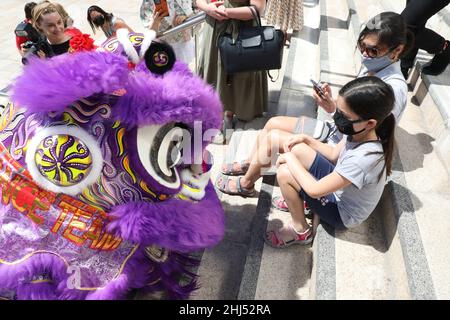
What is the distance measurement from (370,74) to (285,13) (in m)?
3.00

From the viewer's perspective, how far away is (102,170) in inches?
54.4

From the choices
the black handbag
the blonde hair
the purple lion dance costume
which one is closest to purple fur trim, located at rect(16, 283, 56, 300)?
the purple lion dance costume

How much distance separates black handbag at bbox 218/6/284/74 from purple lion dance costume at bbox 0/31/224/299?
1.20 metres

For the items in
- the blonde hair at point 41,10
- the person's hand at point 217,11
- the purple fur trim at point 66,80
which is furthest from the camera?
the person's hand at point 217,11

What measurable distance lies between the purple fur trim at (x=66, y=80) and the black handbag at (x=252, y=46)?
1443 millimetres

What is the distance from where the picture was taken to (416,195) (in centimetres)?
202

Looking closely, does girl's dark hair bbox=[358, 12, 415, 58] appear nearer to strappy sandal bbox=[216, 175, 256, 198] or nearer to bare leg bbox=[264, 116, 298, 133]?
bare leg bbox=[264, 116, 298, 133]

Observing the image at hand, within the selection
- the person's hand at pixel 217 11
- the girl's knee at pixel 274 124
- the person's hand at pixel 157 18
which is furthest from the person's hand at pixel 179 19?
the girl's knee at pixel 274 124

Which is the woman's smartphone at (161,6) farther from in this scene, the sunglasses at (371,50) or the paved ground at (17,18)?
the paved ground at (17,18)

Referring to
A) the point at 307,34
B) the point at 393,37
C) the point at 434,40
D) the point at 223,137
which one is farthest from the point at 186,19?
the point at 307,34

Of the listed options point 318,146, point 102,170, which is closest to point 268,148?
point 318,146

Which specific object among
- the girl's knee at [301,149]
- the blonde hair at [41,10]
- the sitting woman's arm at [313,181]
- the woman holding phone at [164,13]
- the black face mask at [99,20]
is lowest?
the girl's knee at [301,149]

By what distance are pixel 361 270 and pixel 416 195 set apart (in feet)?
1.95

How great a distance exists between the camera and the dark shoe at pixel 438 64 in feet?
9.26
